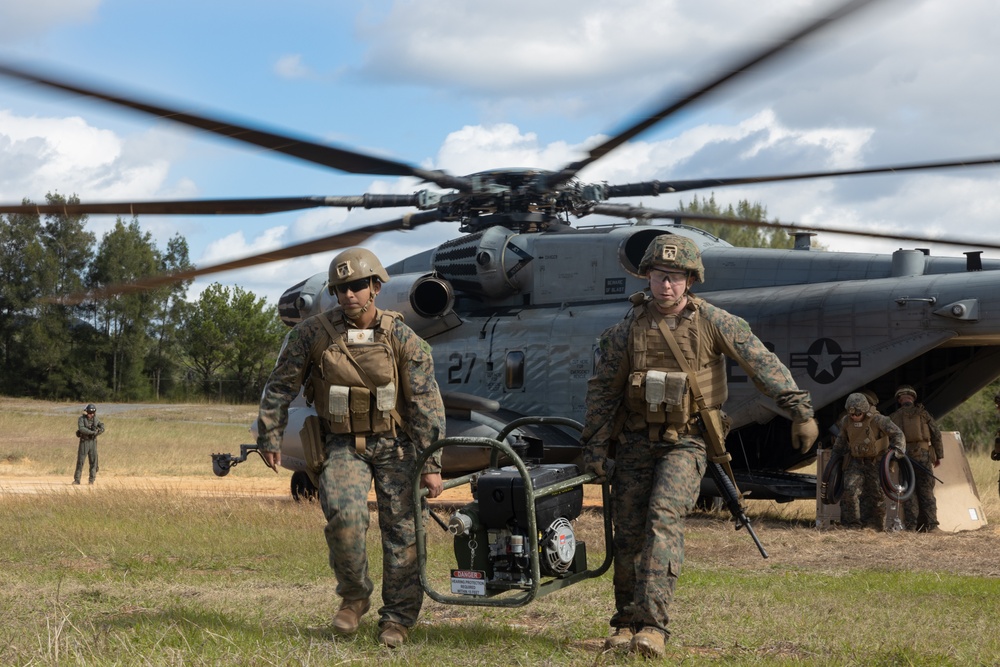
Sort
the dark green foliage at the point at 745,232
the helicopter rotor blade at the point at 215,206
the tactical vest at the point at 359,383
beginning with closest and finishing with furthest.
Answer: the tactical vest at the point at 359,383
the helicopter rotor blade at the point at 215,206
the dark green foliage at the point at 745,232

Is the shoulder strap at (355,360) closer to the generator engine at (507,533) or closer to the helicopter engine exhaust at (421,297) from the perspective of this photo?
the generator engine at (507,533)

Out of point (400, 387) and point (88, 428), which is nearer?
point (400, 387)

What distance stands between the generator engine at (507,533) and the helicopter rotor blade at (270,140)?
3.50 metres

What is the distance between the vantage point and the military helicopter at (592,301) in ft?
35.8

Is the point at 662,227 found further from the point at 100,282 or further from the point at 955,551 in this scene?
the point at 100,282

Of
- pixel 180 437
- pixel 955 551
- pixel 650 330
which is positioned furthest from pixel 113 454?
pixel 650 330

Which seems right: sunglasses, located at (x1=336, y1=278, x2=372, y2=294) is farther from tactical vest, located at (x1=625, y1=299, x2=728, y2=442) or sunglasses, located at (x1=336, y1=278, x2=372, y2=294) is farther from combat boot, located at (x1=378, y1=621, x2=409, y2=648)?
combat boot, located at (x1=378, y1=621, x2=409, y2=648)

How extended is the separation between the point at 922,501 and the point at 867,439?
1113 mm

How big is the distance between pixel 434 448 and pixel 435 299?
8152 mm

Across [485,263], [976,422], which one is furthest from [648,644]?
[976,422]

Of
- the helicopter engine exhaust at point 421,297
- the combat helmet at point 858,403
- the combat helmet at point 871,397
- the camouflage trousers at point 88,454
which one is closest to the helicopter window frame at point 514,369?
the helicopter engine exhaust at point 421,297

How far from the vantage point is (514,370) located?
13.4m

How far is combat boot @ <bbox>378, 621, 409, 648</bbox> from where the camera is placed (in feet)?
17.7

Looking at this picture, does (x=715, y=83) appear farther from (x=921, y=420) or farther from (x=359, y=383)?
(x=921, y=420)
